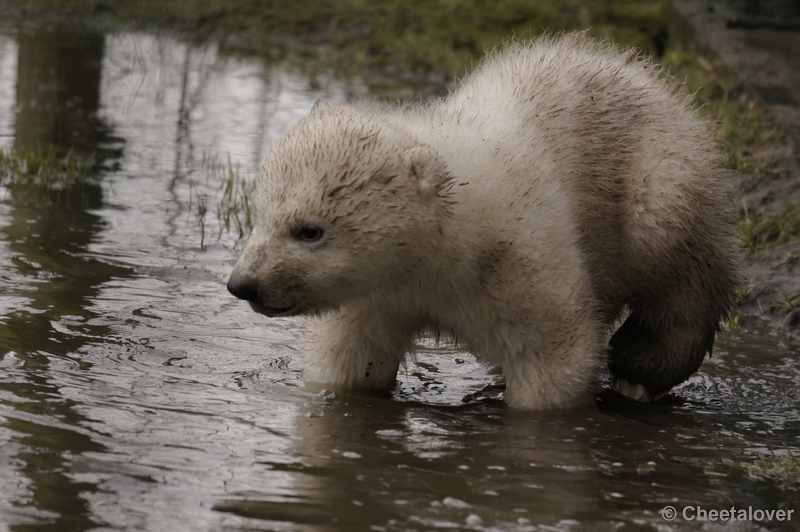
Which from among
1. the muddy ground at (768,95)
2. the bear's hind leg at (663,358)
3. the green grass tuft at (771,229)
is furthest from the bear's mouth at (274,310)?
the green grass tuft at (771,229)

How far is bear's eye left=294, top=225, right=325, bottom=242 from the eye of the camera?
4359 mm

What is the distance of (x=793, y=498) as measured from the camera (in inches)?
157

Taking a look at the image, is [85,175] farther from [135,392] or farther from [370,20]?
[370,20]

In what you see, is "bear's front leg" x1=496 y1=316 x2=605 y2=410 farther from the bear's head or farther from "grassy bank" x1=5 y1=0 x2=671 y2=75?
"grassy bank" x1=5 y1=0 x2=671 y2=75

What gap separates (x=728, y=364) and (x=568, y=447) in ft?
6.10

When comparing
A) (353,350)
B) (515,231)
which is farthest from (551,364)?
(353,350)

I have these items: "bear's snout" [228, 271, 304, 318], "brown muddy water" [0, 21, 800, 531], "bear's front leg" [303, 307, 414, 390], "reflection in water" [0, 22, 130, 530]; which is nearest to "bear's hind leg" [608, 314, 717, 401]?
"brown muddy water" [0, 21, 800, 531]

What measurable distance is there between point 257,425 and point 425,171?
48.5 inches

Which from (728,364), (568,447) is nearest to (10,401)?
(568,447)

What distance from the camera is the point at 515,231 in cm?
468

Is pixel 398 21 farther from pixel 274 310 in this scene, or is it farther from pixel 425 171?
pixel 274 310

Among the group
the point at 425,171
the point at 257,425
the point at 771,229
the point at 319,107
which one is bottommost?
the point at 257,425

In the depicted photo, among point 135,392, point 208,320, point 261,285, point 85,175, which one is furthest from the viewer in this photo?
point 85,175

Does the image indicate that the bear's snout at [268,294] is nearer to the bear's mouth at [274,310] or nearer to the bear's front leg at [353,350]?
the bear's mouth at [274,310]
